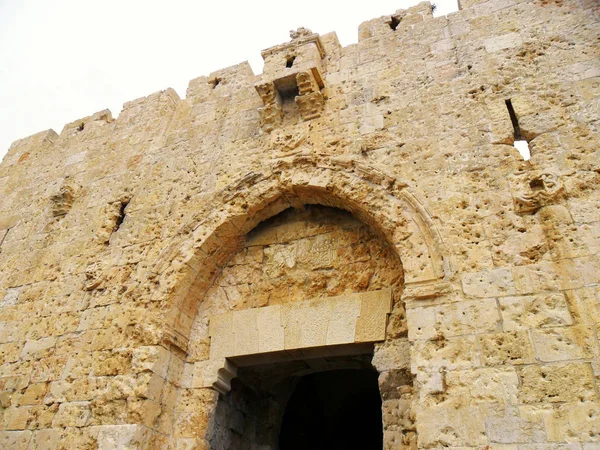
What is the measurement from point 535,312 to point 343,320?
156cm

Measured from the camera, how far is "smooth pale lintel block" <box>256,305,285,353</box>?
14.3 ft

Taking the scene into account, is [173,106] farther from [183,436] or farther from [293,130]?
[183,436]

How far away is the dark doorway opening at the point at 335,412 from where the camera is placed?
6.48 meters

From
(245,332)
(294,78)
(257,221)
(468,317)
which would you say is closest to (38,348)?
(245,332)

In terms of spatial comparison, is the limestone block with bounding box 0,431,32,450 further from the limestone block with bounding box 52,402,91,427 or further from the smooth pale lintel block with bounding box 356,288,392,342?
the smooth pale lintel block with bounding box 356,288,392,342

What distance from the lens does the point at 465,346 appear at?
10.7 ft

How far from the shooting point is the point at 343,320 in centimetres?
419

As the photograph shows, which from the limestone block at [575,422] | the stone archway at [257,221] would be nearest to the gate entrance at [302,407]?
the stone archway at [257,221]

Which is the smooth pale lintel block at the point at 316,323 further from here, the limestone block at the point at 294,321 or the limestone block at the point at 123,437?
the limestone block at the point at 123,437

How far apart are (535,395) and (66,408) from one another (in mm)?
3887

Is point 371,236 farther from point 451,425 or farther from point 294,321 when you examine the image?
point 451,425

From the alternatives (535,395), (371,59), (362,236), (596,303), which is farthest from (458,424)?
(371,59)

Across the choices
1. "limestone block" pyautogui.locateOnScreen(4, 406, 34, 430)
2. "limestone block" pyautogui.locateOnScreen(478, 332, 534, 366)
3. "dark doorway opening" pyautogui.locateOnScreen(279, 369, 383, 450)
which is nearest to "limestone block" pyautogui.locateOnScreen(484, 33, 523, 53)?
"limestone block" pyautogui.locateOnScreen(478, 332, 534, 366)

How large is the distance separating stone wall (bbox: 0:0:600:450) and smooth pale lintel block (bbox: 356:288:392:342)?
9 cm
